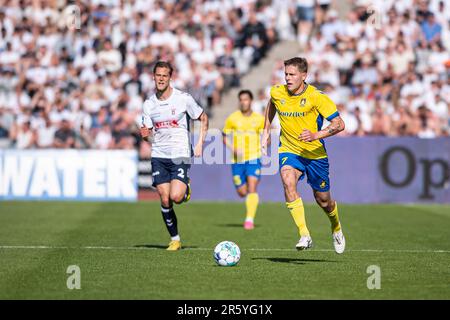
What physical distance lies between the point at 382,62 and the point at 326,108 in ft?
53.6

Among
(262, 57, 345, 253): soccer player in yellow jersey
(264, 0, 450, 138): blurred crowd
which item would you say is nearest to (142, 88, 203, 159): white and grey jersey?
(262, 57, 345, 253): soccer player in yellow jersey

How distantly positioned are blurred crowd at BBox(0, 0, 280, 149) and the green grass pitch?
4.83 meters

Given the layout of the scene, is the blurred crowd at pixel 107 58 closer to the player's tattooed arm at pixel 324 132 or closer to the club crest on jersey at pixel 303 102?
the club crest on jersey at pixel 303 102

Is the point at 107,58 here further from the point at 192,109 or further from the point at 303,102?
the point at 303,102

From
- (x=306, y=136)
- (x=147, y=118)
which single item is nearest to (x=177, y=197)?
(x=147, y=118)

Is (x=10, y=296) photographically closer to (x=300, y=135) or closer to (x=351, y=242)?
(x=300, y=135)

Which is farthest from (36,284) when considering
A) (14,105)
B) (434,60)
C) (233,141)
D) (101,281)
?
(434,60)

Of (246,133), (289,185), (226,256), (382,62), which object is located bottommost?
(226,256)

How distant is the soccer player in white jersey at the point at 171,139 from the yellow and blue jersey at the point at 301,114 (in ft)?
4.70

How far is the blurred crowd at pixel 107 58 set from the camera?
27.6 m

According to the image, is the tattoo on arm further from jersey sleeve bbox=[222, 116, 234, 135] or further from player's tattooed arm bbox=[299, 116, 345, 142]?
jersey sleeve bbox=[222, 116, 234, 135]

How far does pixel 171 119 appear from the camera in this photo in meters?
14.6

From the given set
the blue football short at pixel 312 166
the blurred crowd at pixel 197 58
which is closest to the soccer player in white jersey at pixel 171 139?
the blue football short at pixel 312 166

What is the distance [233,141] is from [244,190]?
3.30ft
